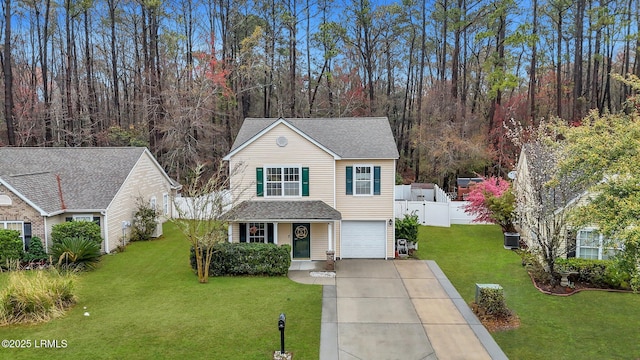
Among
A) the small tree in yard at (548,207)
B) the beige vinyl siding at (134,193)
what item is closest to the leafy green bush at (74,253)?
the beige vinyl siding at (134,193)

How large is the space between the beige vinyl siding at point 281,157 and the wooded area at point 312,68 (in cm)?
1289

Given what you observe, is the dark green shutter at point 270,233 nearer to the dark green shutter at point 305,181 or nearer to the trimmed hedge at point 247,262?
the trimmed hedge at point 247,262

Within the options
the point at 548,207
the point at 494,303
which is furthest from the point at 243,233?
the point at 548,207

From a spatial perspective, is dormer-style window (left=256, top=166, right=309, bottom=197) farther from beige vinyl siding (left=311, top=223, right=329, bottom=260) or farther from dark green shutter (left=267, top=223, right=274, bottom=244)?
beige vinyl siding (left=311, top=223, right=329, bottom=260)

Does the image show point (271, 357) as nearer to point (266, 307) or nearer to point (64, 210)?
point (266, 307)

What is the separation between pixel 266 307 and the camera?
516 inches

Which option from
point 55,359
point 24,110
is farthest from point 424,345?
point 24,110

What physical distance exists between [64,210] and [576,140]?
790 inches

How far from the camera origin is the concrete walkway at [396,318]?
10336mm

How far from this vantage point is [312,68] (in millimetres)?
38250

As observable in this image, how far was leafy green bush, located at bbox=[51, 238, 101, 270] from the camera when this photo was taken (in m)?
16.6

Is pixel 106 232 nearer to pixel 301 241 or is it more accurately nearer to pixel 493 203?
pixel 301 241

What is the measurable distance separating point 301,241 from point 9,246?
11.7 metres

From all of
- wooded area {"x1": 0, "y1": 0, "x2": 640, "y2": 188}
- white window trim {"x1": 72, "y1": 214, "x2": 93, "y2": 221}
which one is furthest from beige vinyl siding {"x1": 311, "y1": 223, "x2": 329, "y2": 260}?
wooded area {"x1": 0, "y1": 0, "x2": 640, "y2": 188}
